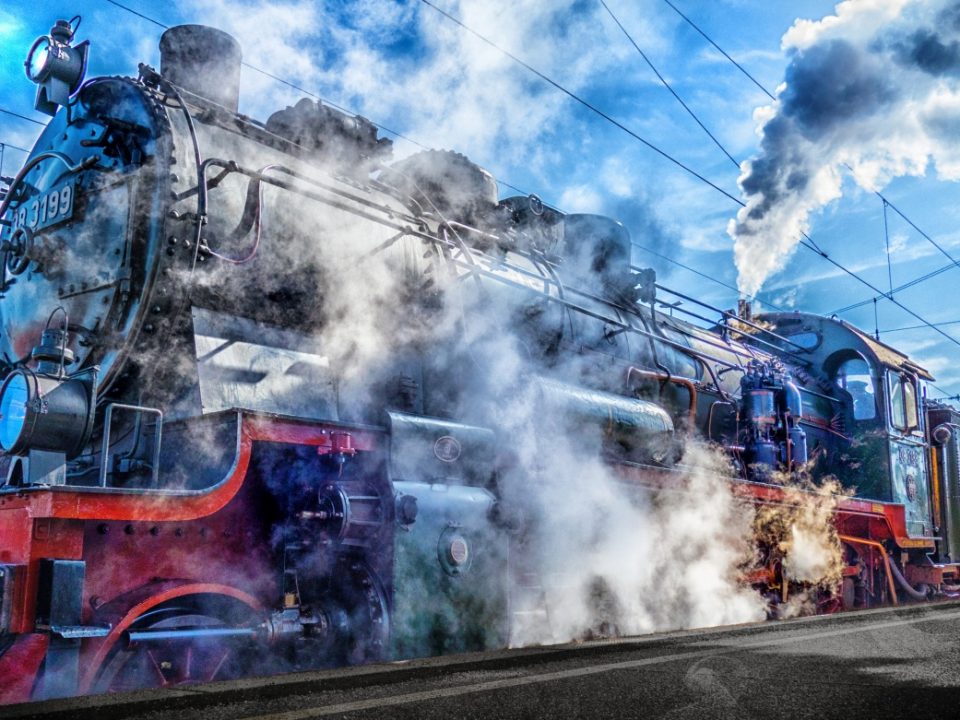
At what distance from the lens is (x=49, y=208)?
425 centimetres

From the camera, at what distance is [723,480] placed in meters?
6.45

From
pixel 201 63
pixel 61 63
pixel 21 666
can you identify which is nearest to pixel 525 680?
pixel 21 666

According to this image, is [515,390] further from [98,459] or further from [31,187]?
[31,187]

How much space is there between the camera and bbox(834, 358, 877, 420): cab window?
9648 millimetres

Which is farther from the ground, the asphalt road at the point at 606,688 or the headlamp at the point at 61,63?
the headlamp at the point at 61,63

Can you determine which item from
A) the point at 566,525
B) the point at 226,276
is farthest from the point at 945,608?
the point at 226,276

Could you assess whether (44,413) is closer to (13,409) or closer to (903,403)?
(13,409)

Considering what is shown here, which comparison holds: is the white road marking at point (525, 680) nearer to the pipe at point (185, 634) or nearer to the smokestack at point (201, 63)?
the pipe at point (185, 634)

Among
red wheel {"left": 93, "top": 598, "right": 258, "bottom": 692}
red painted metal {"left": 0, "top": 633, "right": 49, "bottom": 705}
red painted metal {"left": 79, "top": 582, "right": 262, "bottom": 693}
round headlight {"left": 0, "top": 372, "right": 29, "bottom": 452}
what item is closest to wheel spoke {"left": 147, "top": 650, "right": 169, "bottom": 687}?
red wheel {"left": 93, "top": 598, "right": 258, "bottom": 692}

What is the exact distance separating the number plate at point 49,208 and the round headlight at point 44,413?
3.61 feet

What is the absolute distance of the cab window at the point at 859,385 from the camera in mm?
Result: 9648

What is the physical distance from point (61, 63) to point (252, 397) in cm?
198

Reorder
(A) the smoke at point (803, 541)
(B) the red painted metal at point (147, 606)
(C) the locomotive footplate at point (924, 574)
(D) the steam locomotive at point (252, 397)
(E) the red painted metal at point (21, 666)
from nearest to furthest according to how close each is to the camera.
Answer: (E) the red painted metal at point (21, 666) → (B) the red painted metal at point (147, 606) → (D) the steam locomotive at point (252, 397) → (A) the smoke at point (803, 541) → (C) the locomotive footplate at point (924, 574)

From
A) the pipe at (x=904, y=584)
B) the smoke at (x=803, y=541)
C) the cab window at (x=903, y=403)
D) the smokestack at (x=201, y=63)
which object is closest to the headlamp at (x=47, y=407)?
the smokestack at (x=201, y=63)
